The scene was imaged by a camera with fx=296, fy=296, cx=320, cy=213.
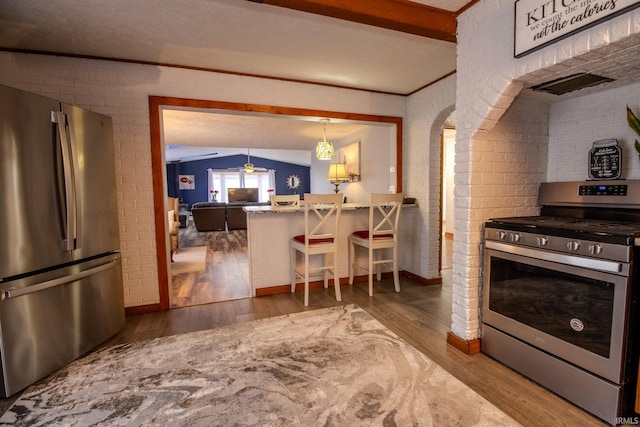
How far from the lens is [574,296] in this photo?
1.60m

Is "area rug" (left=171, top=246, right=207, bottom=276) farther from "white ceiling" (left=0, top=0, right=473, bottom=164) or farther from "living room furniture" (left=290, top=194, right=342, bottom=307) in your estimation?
"white ceiling" (left=0, top=0, right=473, bottom=164)

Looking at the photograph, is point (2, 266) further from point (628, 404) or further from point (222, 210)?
point (222, 210)

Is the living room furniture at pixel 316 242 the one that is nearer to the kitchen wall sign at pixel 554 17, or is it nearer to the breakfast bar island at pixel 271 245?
the breakfast bar island at pixel 271 245

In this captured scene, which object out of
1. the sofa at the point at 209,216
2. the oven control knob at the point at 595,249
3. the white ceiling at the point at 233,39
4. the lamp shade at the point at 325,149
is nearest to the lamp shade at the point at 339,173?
the lamp shade at the point at 325,149

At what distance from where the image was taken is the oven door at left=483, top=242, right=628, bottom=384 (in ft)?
4.72

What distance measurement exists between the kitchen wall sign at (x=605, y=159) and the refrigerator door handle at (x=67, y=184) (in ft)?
11.7

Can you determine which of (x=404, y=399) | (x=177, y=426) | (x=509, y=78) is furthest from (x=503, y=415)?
(x=509, y=78)

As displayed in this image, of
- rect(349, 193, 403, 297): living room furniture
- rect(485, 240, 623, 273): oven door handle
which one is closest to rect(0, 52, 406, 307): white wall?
rect(349, 193, 403, 297): living room furniture

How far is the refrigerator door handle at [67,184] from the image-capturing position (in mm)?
1977

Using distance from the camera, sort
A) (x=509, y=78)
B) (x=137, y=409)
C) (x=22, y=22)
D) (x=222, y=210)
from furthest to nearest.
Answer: (x=222, y=210)
(x=22, y=22)
(x=509, y=78)
(x=137, y=409)

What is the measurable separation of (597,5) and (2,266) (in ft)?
10.9

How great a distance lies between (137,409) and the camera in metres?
1.61

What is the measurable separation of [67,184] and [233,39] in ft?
5.37

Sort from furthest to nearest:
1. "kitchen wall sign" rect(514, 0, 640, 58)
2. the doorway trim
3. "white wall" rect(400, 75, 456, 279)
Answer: "white wall" rect(400, 75, 456, 279) → the doorway trim → "kitchen wall sign" rect(514, 0, 640, 58)
